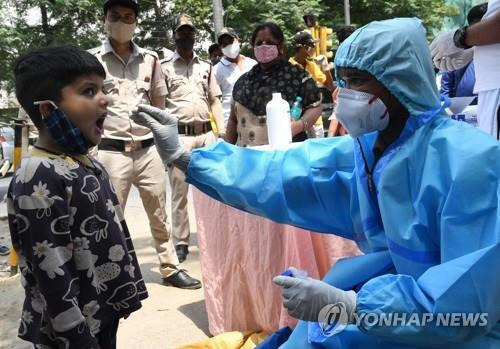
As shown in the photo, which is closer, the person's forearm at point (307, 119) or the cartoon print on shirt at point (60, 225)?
the cartoon print on shirt at point (60, 225)

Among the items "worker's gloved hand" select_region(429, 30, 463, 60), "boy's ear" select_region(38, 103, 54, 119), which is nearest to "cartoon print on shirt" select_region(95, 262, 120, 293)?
"boy's ear" select_region(38, 103, 54, 119)

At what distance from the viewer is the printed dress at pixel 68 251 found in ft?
4.79

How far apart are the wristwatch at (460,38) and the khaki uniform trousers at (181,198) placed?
7.40 ft

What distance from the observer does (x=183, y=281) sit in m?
3.61

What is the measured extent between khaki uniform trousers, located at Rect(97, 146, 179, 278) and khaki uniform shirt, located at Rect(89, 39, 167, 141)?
0.41ft

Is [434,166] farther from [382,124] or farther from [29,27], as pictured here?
[29,27]

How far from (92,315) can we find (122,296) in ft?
0.37

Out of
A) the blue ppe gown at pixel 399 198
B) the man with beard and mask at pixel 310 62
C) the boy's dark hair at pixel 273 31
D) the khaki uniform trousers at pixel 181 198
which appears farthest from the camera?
the man with beard and mask at pixel 310 62

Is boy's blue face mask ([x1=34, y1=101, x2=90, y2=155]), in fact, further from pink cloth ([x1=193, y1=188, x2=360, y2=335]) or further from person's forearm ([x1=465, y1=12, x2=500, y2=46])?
person's forearm ([x1=465, y1=12, x2=500, y2=46])

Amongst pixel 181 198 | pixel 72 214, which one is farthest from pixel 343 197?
pixel 181 198

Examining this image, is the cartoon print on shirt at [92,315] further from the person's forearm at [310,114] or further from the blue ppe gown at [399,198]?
the person's forearm at [310,114]

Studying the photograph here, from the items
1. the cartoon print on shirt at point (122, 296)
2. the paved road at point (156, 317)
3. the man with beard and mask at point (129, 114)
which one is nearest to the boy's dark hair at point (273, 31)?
the man with beard and mask at point (129, 114)

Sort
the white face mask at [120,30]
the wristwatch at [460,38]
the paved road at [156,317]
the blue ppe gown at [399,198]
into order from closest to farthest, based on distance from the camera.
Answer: the blue ppe gown at [399,198]
the wristwatch at [460,38]
the paved road at [156,317]
the white face mask at [120,30]

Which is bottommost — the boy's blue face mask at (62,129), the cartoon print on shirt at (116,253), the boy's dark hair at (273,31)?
the cartoon print on shirt at (116,253)
